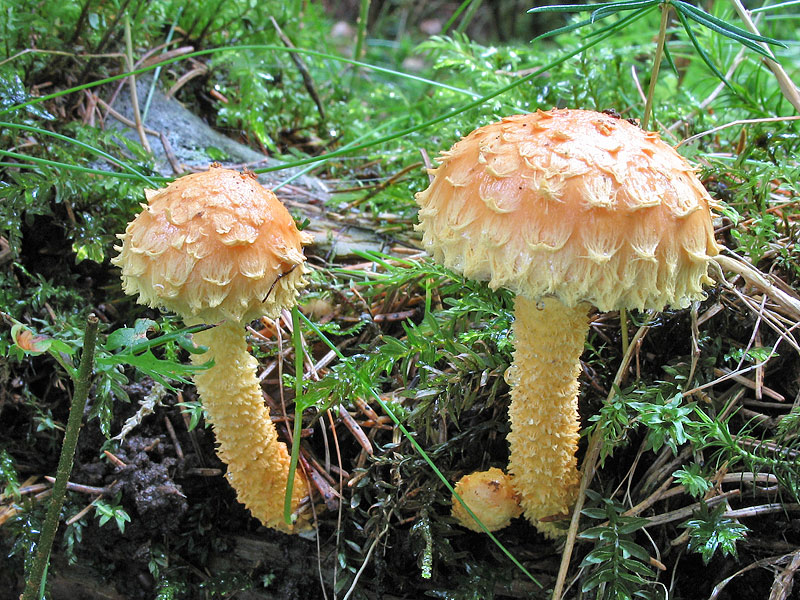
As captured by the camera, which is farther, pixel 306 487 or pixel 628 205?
pixel 306 487

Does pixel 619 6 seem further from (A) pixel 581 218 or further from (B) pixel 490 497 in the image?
(B) pixel 490 497

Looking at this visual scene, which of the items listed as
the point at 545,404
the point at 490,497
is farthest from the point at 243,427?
the point at 545,404

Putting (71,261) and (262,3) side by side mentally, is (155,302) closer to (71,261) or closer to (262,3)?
(71,261)

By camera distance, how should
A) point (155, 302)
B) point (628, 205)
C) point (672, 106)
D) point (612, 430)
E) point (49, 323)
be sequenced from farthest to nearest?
point (672, 106), point (49, 323), point (612, 430), point (155, 302), point (628, 205)

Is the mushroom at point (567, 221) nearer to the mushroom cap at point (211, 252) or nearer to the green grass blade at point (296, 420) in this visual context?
the mushroom cap at point (211, 252)

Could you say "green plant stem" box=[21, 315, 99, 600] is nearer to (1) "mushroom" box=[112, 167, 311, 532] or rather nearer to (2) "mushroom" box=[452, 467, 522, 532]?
(1) "mushroom" box=[112, 167, 311, 532]

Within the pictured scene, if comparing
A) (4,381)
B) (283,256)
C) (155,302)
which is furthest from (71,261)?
(283,256)

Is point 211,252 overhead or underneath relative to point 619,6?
underneath

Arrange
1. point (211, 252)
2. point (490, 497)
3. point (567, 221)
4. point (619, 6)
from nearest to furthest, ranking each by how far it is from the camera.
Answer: point (567, 221) < point (211, 252) < point (619, 6) < point (490, 497)
